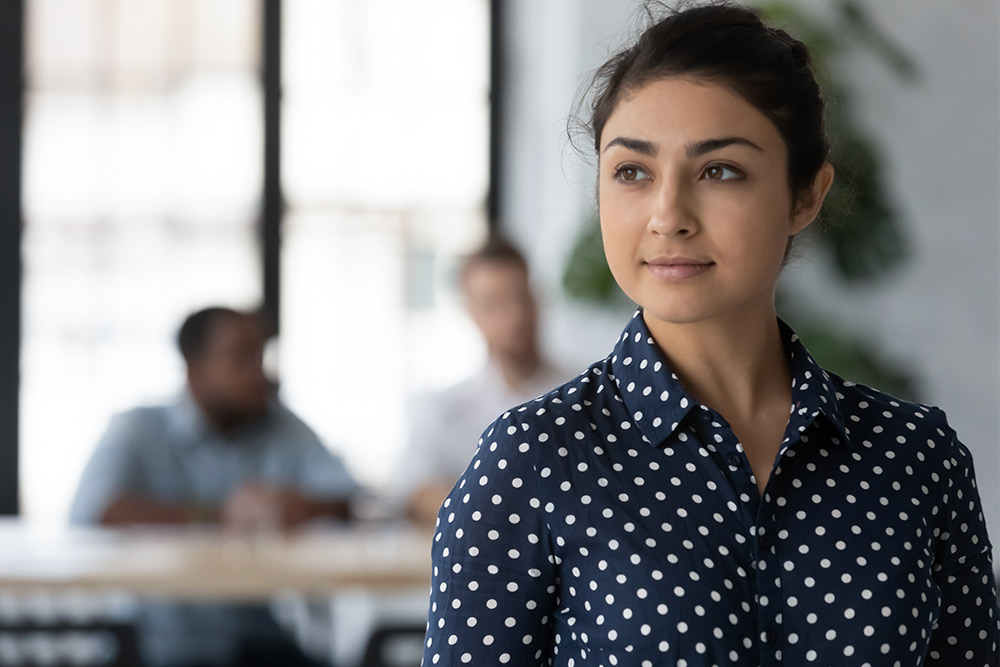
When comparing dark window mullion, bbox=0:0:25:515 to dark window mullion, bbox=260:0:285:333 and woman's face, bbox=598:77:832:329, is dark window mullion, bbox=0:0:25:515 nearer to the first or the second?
dark window mullion, bbox=260:0:285:333

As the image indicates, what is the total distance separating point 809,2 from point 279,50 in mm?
2337

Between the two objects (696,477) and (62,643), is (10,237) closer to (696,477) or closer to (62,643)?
(62,643)

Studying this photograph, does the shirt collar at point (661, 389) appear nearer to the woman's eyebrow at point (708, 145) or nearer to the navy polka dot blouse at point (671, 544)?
the navy polka dot blouse at point (671, 544)

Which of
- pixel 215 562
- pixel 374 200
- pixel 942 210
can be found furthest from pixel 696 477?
pixel 374 200

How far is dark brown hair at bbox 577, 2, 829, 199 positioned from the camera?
0.90 metres

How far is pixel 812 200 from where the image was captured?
3.21 ft

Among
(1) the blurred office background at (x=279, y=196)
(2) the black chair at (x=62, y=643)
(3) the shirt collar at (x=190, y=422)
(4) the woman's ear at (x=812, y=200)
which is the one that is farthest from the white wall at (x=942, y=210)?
(4) the woman's ear at (x=812, y=200)

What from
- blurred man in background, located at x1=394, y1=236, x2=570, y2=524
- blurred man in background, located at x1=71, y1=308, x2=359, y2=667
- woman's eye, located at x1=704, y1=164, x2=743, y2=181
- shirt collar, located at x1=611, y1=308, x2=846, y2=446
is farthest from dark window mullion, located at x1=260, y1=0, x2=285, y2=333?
woman's eye, located at x1=704, y1=164, x2=743, y2=181

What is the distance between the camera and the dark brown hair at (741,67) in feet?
2.95

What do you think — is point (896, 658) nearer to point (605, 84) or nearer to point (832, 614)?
point (832, 614)

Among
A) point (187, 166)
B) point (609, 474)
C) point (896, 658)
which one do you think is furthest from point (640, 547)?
point (187, 166)

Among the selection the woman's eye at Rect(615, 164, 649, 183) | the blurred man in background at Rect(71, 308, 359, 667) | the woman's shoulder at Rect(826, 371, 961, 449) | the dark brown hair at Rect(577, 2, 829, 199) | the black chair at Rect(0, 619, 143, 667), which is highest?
the dark brown hair at Rect(577, 2, 829, 199)

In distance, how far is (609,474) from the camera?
895mm

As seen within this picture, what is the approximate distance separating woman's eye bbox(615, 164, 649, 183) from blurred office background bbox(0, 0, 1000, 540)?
3809 mm
